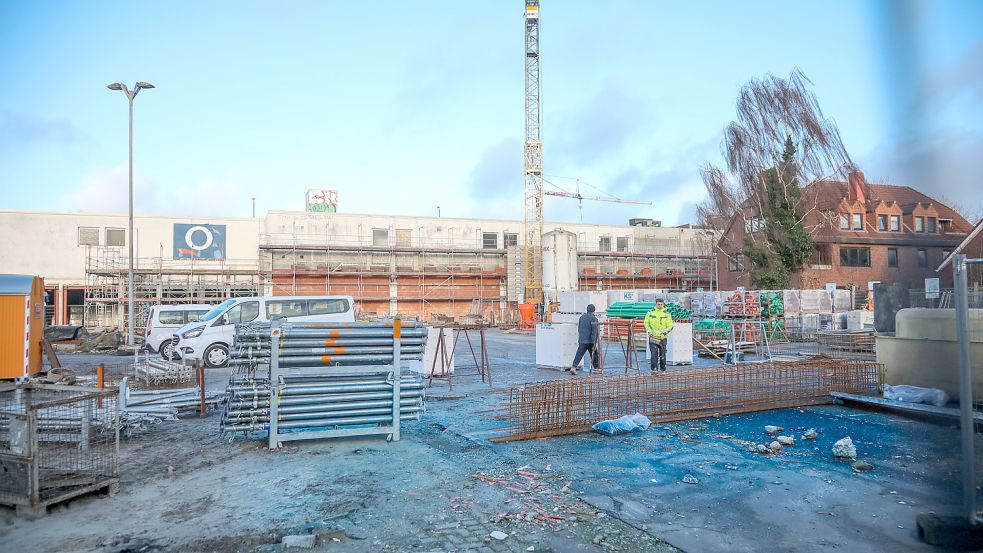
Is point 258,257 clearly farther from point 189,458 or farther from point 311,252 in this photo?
point 189,458

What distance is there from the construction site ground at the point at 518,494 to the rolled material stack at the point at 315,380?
382mm

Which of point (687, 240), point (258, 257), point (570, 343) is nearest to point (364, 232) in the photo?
point (258, 257)

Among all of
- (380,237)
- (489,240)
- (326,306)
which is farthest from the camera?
(489,240)

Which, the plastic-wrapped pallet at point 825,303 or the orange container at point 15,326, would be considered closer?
the orange container at point 15,326

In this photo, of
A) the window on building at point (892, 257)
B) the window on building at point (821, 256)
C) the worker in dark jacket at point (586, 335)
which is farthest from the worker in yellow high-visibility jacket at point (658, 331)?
the window on building at point (892, 257)

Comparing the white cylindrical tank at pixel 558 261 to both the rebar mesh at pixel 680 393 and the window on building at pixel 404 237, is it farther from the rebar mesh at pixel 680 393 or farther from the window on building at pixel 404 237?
the rebar mesh at pixel 680 393

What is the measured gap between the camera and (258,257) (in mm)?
43031

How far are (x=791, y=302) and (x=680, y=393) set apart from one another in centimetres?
2116

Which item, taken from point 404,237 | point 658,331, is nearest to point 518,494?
point 658,331

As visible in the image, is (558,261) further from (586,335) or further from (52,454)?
(52,454)

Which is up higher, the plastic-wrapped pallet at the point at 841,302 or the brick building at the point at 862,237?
the brick building at the point at 862,237

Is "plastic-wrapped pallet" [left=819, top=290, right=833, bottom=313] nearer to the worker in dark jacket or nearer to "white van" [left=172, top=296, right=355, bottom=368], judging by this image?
the worker in dark jacket

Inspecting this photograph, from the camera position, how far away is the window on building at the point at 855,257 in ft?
128

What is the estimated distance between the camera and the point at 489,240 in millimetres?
51688
